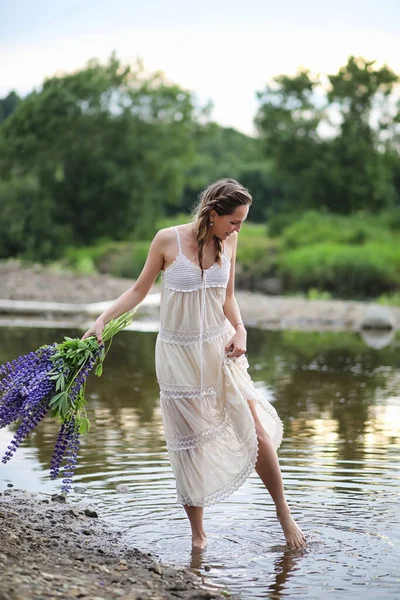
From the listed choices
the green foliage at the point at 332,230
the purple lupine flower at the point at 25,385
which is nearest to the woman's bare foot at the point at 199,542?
the purple lupine flower at the point at 25,385

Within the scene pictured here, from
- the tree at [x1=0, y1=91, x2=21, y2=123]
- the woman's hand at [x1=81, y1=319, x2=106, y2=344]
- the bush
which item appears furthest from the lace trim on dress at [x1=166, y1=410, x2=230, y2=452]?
the tree at [x1=0, y1=91, x2=21, y2=123]

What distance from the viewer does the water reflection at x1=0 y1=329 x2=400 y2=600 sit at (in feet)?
15.6

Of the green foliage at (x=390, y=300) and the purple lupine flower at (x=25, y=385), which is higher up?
the purple lupine flower at (x=25, y=385)

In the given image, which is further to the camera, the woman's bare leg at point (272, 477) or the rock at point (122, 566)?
the woman's bare leg at point (272, 477)

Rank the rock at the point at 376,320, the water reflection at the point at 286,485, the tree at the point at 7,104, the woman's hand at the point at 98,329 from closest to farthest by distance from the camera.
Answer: the water reflection at the point at 286,485, the woman's hand at the point at 98,329, the rock at the point at 376,320, the tree at the point at 7,104

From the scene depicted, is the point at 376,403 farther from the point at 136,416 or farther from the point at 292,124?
the point at 292,124

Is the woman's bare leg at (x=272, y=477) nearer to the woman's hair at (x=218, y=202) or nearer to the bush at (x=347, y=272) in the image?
the woman's hair at (x=218, y=202)

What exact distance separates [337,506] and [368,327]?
46.1 ft

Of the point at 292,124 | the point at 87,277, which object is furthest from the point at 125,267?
the point at 292,124

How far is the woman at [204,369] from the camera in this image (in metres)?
5.05

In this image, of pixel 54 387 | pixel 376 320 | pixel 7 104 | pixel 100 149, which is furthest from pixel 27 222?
pixel 54 387

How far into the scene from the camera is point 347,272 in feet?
91.9

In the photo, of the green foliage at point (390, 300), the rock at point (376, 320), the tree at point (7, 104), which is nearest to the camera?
the rock at point (376, 320)

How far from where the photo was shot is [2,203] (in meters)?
33.9
